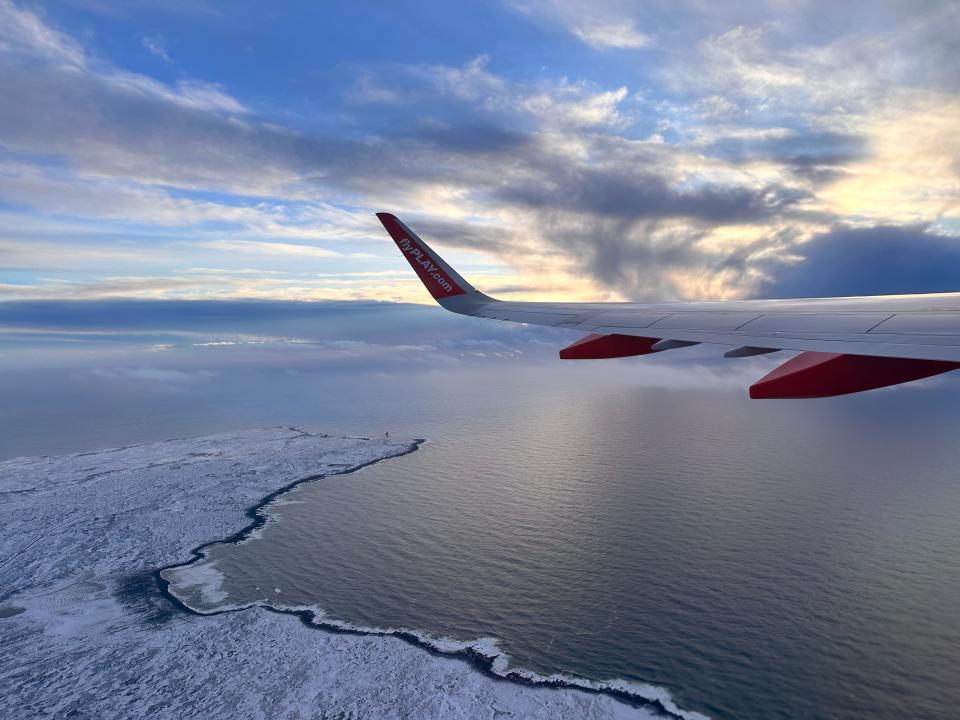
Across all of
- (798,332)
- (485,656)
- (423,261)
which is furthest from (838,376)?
(485,656)

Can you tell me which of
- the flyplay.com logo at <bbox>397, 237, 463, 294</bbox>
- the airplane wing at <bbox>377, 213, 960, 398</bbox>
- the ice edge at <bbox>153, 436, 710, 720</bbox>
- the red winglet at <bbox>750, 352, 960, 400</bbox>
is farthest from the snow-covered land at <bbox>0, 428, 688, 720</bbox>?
the red winglet at <bbox>750, 352, 960, 400</bbox>

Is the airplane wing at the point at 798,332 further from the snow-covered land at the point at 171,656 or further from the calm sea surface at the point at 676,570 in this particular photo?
the calm sea surface at the point at 676,570

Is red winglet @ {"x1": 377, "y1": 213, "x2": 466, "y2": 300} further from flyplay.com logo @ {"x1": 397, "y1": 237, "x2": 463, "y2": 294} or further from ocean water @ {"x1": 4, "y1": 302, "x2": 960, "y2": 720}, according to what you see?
ocean water @ {"x1": 4, "y1": 302, "x2": 960, "y2": 720}

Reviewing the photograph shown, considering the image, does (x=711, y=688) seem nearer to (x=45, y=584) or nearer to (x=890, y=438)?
(x=45, y=584)

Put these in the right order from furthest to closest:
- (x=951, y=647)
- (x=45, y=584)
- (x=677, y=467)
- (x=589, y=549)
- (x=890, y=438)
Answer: (x=890, y=438)
(x=677, y=467)
(x=589, y=549)
(x=45, y=584)
(x=951, y=647)

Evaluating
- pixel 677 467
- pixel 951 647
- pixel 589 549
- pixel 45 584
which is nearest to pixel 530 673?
pixel 589 549

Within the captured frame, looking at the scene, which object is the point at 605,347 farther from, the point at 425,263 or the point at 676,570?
the point at 676,570
